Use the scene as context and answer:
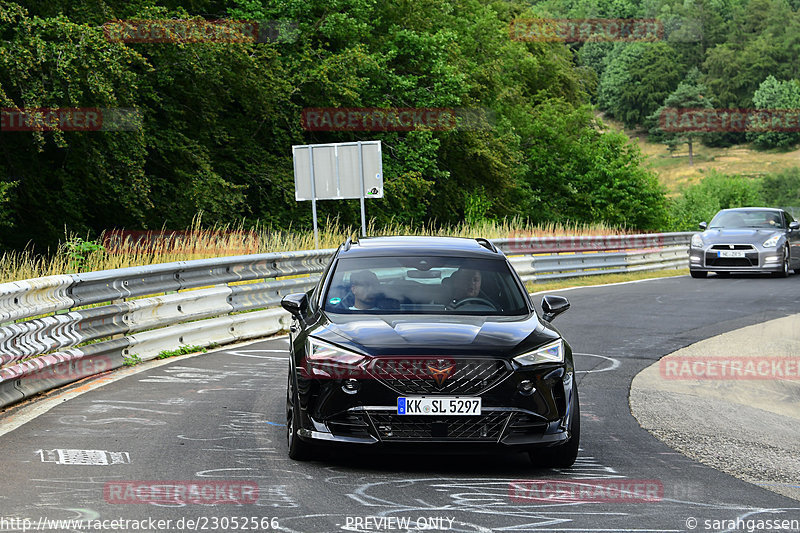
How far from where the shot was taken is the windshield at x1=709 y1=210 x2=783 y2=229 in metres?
26.8

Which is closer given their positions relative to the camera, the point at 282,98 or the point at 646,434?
the point at 646,434

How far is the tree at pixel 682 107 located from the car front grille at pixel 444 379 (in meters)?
150

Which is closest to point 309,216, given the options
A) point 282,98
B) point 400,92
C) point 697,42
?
point 282,98

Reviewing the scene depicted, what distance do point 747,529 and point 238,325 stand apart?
938 cm

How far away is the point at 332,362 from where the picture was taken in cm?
640

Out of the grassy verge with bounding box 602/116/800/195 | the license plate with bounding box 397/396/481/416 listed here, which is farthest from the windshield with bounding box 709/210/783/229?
the grassy verge with bounding box 602/116/800/195

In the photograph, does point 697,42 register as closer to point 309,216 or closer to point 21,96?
point 309,216

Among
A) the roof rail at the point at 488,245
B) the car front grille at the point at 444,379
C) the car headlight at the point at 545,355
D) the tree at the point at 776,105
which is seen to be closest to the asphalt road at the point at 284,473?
the car front grille at the point at 444,379

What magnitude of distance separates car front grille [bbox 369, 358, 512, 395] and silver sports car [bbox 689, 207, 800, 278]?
20.7m

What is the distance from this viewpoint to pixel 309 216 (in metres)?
37.7

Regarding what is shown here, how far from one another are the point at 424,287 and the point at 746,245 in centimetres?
1998

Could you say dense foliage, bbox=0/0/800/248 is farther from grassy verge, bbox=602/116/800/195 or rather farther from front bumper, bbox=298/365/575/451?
grassy verge, bbox=602/116/800/195

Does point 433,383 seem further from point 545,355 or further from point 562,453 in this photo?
point 562,453

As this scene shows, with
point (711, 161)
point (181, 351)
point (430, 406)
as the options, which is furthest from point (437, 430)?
point (711, 161)
